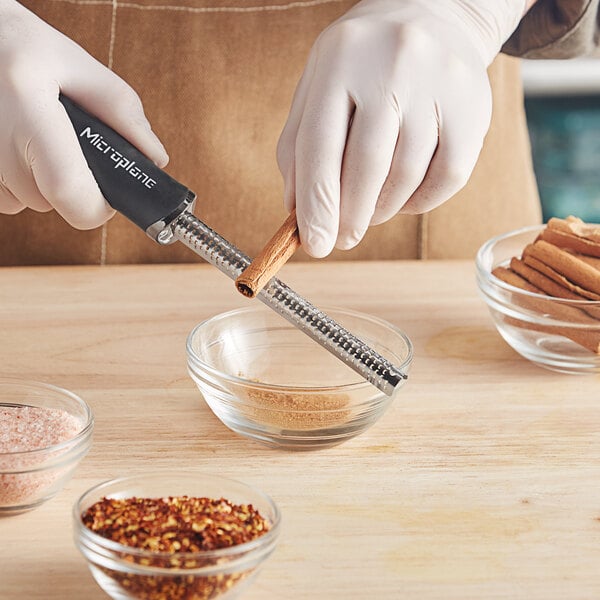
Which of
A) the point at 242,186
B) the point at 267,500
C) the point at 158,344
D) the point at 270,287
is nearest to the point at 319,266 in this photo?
the point at 242,186

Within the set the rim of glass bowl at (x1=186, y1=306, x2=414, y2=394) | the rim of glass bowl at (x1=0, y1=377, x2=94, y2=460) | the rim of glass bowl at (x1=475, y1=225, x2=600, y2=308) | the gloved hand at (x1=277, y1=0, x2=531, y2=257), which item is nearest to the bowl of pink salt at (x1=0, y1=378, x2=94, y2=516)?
the rim of glass bowl at (x1=0, y1=377, x2=94, y2=460)

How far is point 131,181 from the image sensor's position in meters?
0.88

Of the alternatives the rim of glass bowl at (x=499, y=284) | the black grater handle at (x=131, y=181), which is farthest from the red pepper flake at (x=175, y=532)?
the rim of glass bowl at (x=499, y=284)

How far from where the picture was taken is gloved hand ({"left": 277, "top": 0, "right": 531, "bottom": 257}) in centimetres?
93

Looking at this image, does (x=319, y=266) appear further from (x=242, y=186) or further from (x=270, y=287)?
(x=270, y=287)

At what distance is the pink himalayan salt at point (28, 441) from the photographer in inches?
28.0

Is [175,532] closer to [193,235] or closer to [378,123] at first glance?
[193,235]

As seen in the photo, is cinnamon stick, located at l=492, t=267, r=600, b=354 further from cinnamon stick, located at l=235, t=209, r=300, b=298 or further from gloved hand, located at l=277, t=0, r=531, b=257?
cinnamon stick, located at l=235, t=209, r=300, b=298

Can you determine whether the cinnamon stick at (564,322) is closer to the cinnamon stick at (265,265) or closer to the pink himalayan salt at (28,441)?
the cinnamon stick at (265,265)

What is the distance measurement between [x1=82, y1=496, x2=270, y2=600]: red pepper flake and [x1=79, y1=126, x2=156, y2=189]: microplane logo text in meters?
0.32

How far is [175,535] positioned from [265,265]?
28 centimetres

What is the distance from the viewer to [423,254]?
1.54 metres

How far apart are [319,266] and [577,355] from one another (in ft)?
1.46

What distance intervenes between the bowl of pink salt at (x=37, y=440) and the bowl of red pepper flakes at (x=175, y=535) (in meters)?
0.06
